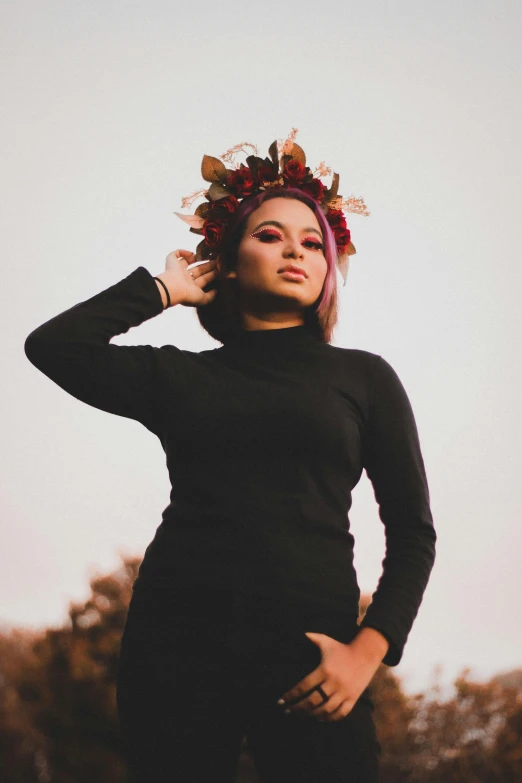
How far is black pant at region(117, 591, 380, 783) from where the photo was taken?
150cm

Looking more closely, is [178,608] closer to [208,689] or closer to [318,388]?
[208,689]

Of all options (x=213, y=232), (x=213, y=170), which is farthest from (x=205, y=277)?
(x=213, y=170)

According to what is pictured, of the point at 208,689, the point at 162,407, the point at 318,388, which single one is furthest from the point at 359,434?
the point at 208,689

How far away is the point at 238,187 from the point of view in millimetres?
2453

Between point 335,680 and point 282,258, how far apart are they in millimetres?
1122

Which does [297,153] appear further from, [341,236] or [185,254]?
[185,254]

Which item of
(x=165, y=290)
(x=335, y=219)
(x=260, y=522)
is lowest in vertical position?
(x=260, y=522)

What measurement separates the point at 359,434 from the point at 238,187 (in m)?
1.01

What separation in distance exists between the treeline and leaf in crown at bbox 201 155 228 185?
359 inches

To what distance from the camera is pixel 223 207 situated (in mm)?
2445

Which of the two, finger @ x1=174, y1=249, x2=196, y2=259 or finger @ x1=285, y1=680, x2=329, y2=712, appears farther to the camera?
finger @ x1=174, y1=249, x2=196, y2=259

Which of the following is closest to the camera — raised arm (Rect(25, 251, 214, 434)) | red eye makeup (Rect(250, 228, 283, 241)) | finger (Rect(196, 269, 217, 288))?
raised arm (Rect(25, 251, 214, 434))

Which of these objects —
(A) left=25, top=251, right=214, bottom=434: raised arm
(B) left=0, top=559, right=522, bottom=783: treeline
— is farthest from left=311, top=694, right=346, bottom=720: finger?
(B) left=0, top=559, right=522, bottom=783: treeline

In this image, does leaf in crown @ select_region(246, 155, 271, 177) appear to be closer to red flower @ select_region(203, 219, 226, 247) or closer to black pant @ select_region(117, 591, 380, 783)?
red flower @ select_region(203, 219, 226, 247)
